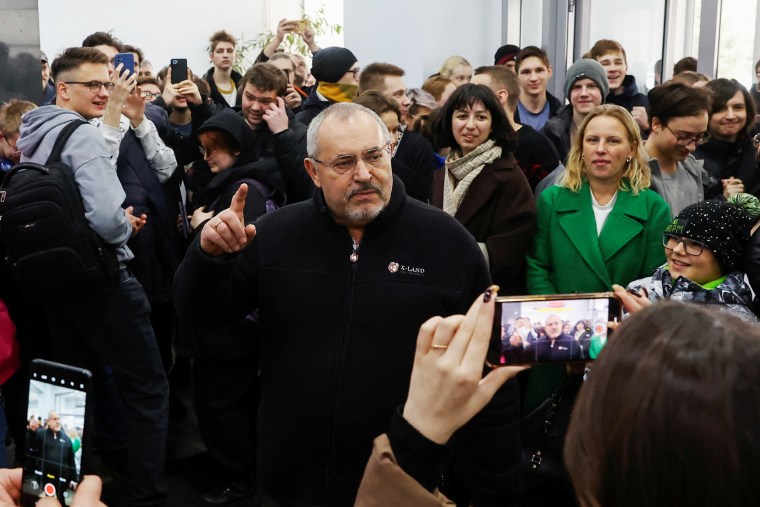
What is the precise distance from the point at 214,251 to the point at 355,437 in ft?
2.08

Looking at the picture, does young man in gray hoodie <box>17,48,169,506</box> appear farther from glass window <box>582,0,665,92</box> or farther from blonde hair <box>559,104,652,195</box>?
glass window <box>582,0,665,92</box>

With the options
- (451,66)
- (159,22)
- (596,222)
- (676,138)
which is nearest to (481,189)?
(596,222)

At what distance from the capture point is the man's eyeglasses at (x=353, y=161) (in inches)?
Result: 103

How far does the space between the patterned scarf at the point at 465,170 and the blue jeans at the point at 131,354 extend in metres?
1.38

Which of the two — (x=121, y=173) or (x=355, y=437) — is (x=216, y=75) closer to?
(x=121, y=173)

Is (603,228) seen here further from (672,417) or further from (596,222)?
(672,417)

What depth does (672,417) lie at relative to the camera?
854 mm

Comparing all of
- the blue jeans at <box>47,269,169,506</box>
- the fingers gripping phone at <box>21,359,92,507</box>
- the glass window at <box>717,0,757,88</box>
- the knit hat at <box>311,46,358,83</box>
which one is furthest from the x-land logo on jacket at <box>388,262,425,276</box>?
the glass window at <box>717,0,757,88</box>

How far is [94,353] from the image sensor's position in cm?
382

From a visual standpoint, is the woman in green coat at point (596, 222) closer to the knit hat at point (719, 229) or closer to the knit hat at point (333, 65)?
the knit hat at point (719, 229)

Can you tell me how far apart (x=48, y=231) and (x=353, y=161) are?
1.42 meters

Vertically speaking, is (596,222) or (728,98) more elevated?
(728,98)

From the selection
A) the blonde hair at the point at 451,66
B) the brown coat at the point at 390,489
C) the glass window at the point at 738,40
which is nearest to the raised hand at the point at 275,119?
the blonde hair at the point at 451,66

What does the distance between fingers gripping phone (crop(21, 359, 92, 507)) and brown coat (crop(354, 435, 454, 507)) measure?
0.84 metres
